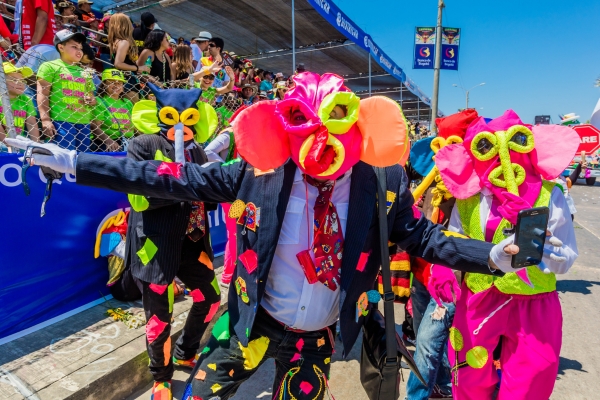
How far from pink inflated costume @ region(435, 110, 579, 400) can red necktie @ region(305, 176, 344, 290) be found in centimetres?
91

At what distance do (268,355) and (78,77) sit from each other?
10.7 feet

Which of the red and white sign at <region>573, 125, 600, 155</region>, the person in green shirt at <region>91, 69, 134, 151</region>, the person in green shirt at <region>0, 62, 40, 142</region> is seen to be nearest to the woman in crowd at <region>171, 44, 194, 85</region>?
the person in green shirt at <region>91, 69, 134, 151</region>

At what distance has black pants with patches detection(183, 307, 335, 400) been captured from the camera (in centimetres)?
162

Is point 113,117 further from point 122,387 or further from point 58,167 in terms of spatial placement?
point 58,167

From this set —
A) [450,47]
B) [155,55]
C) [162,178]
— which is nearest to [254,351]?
[162,178]

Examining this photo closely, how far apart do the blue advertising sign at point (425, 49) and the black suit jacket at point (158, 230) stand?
47.9 feet

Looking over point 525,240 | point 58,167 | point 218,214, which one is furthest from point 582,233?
point 58,167

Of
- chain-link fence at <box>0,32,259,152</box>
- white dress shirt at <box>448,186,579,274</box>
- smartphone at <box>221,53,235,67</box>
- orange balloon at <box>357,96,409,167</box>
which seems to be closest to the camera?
orange balloon at <box>357,96,409,167</box>

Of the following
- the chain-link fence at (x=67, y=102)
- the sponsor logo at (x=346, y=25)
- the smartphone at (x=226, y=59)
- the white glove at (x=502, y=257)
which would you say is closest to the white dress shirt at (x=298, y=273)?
the white glove at (x=502, y=257)

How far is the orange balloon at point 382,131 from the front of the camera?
1.43 m

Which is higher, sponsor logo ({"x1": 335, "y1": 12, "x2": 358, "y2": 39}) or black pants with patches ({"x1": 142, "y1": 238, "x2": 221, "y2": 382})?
sponsor logo ({"x1": 335, "y1": 12, "x2": 358, "y2": 39})

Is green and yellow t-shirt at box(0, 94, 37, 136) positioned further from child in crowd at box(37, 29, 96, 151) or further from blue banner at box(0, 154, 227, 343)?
blue banner at box(0, 154, 227, 343)

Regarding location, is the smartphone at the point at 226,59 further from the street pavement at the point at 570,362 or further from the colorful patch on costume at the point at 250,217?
the colorful patch on costume at the point at 250,217

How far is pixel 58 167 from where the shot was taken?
1349 millimetres
